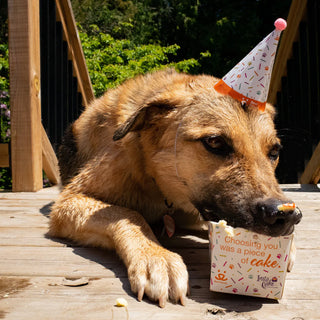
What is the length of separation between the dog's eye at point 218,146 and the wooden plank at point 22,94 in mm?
2469

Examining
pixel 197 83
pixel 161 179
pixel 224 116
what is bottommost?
pixel 161 179

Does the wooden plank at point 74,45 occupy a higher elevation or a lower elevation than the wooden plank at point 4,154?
higher

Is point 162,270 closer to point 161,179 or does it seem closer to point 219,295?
point 219,295

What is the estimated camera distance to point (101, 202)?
2.45 meters

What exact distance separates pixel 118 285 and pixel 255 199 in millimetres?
695

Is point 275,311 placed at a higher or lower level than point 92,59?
lower

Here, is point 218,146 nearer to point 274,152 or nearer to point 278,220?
point 274,152

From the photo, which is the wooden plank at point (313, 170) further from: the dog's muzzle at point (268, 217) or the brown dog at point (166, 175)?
the dog's muzzle at point (268, 217)

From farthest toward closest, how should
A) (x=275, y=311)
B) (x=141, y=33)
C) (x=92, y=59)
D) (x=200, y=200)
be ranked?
(x=141, y=33) → (x=92, y=59) → (x=200, y=200) → (x=275, y=311)

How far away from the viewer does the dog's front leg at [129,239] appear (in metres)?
1.61

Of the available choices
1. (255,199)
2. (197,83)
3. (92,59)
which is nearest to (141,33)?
(92,59)

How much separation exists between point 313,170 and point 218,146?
298cm

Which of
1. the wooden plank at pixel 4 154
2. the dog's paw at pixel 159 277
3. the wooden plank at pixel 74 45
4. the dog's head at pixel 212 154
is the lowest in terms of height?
the dog's paw at pixel 159 277

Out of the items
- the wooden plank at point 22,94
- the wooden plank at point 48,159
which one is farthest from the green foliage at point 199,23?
the wooden plank at point 22,94
